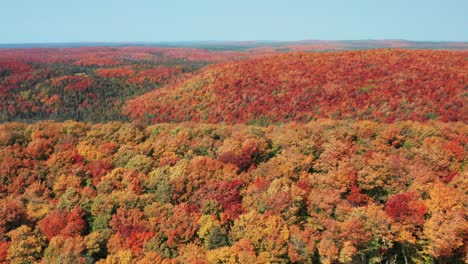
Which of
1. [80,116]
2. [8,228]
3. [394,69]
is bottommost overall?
[80,116]

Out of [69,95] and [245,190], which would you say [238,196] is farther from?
[69,95]

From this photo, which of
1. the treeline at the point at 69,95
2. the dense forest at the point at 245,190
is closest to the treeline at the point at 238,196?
the dense forest at the point at 245,190

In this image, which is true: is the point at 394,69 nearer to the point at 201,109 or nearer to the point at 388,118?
the point at 388,118

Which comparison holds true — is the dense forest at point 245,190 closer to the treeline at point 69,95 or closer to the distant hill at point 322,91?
the distant hill at point 322,91

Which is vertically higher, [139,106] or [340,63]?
[340,63]

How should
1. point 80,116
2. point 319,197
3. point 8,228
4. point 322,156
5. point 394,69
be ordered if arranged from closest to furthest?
point 8,228 → point 319,197 → point 322,156 → point 394,69 → point 80,116

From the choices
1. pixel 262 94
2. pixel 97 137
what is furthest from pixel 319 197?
pixel 262 94

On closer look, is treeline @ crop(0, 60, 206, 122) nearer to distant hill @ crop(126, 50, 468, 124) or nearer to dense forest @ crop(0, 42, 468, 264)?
distant hill @ crop(126, 50, 468, 124)

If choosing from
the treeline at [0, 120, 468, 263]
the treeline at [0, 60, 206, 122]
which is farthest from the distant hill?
the treeline at [0, 120, 468, 263]
